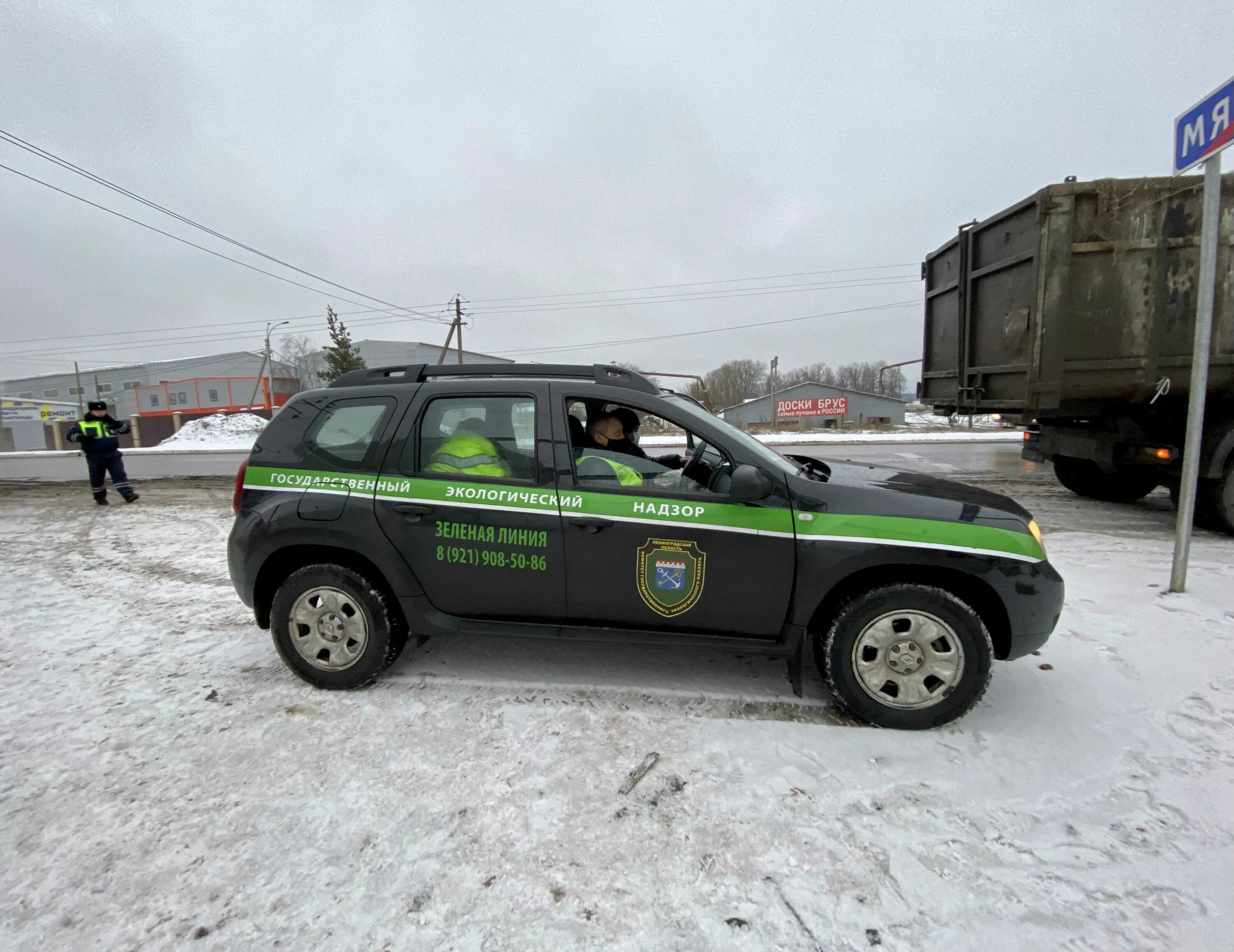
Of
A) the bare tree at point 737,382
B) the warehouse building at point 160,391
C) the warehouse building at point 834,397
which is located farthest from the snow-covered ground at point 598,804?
the bare tree at point 737,382

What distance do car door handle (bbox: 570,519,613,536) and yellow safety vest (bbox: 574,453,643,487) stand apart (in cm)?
21

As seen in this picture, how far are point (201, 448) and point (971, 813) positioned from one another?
29029 millimetres

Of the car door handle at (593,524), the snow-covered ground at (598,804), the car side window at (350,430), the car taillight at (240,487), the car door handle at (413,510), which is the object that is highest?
the car side window at (350,430)

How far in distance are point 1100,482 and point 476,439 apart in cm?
902

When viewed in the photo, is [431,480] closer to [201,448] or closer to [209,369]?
[201,448]

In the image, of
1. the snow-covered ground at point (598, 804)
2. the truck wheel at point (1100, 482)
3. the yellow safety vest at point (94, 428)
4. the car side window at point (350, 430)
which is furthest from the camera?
the yellow safety vest at point (94, 428)

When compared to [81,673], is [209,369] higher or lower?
higher

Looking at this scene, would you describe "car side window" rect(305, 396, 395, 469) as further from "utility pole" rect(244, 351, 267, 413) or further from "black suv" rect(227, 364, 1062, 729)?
"utility pole" rect(244, 351, 267, 413)

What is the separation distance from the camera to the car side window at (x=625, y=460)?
291 cm

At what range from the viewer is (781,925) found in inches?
71.6

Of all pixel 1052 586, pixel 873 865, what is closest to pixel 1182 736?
pixel 1052 586

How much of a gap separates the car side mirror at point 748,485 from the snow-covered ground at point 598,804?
1.11 meters

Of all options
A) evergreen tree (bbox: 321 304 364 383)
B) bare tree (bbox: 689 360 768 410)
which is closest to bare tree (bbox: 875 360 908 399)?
bare tree (bbox: 689 360 768 410)

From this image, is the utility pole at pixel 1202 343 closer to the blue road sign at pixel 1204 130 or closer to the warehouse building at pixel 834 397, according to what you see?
the blue road sign at pixel 1204 130
